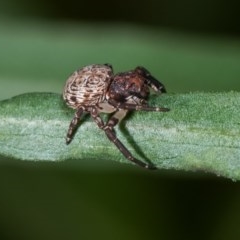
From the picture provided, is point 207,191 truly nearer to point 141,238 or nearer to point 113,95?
point 141,238

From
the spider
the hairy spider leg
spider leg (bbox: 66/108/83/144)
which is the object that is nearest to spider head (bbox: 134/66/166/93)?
the spider

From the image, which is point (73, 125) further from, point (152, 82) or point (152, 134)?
point (152, 82)

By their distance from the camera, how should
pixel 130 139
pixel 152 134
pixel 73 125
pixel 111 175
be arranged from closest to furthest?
pixel 152 134 → pixel 130 139 → pixel 73 125 → pixel 111 175

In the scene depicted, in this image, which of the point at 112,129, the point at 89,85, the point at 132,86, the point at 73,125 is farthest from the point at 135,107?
the point at 89,85

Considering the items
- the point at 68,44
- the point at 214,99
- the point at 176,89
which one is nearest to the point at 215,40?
the point at 176,89

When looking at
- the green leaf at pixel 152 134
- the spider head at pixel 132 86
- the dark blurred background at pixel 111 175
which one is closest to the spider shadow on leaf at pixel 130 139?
the green leaf at pixel 152 134

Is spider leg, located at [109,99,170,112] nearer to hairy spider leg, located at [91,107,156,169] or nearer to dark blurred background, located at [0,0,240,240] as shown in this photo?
hairy spider leg, located at [91,107,156,169]
